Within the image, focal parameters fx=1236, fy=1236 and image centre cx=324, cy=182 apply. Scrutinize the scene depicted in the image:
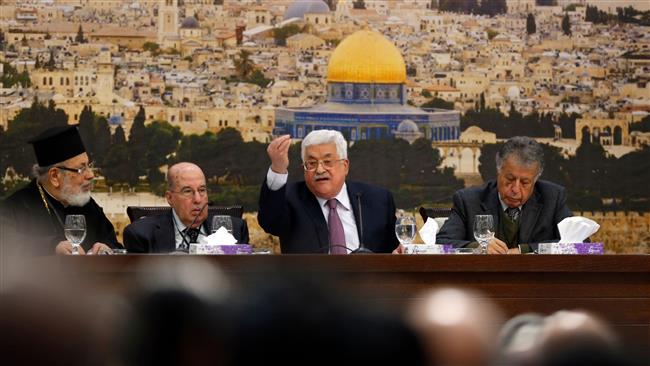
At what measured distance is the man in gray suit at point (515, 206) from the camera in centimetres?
488

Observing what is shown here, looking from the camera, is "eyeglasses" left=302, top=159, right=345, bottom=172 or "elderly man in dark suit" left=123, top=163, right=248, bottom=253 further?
"eyeglasses" left=302, top=159, right=345, bottom=172

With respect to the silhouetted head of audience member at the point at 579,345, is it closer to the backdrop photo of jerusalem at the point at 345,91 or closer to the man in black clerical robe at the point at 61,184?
the man in black clerical robe at the point at 61,184

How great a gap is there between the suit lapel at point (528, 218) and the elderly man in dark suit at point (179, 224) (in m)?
1.09

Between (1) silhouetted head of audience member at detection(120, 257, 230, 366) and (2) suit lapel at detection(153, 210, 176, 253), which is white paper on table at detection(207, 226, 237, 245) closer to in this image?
(2) suit lapel at detection(153, 210, 176, 253)

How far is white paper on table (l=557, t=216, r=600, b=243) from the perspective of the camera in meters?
4.47

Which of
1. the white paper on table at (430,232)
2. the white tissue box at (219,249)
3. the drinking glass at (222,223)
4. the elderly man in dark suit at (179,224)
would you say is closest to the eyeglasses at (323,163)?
the elderly man in dark suit at (179,224)

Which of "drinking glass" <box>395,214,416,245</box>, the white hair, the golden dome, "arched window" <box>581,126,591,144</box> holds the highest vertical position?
the golden dome

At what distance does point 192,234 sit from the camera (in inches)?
186

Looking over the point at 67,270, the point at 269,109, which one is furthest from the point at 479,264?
the point at 269,109

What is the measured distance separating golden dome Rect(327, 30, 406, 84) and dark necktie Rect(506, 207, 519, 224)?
Result: 3627mm

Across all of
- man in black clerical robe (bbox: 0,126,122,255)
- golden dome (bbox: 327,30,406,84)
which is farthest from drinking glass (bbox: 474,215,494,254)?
golden dome (bbox: 327,30,406,84)

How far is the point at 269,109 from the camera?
327 inches

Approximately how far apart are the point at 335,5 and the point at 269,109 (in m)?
0.87

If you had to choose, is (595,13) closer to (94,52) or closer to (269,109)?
(269,109)
